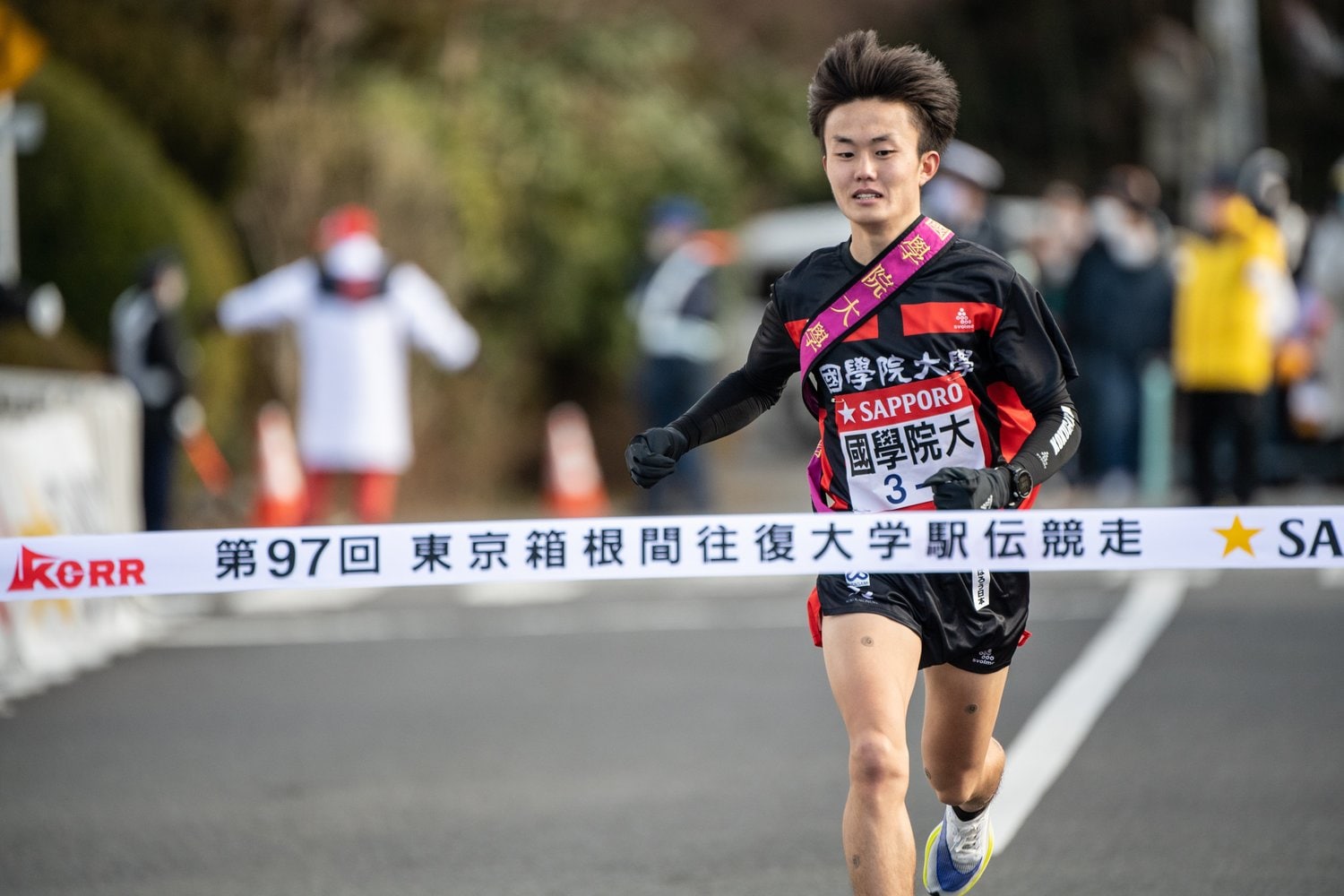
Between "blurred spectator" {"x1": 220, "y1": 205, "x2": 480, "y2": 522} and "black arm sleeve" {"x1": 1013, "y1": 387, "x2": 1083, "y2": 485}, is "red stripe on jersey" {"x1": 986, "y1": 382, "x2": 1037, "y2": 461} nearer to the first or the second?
"black arm sleeve" {"x1": 1013, "y1": 387, "x2": 1083, "y2": 485}

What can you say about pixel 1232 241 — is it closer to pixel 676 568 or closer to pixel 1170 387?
pixel 1170 387

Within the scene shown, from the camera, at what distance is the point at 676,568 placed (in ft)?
16.1

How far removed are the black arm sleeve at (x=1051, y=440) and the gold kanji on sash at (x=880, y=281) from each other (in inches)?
15.7

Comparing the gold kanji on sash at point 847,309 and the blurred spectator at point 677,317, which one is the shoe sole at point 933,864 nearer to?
the gold kanji on sash at point 847,309

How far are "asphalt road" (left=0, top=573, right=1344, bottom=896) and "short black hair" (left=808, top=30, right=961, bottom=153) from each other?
2.10m

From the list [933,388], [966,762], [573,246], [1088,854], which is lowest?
[1088,854]

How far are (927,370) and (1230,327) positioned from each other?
973 cm

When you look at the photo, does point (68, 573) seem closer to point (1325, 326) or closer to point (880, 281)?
point (880, 281)

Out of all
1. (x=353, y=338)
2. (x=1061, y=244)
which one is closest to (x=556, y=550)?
(x=353, y=338)

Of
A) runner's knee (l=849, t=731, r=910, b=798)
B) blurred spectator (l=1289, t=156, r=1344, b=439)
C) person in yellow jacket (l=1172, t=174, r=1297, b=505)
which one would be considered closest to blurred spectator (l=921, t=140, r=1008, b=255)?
person in yellow jacket (l=1172, t=174, r=1297, b=505)

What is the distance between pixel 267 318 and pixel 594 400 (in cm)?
945

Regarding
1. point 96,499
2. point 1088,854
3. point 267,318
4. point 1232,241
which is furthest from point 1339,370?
point 1088,854

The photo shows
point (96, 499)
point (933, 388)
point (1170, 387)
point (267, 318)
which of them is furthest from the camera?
point (1170, 387)

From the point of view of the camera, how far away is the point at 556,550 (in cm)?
496
